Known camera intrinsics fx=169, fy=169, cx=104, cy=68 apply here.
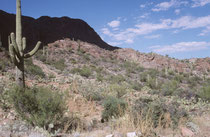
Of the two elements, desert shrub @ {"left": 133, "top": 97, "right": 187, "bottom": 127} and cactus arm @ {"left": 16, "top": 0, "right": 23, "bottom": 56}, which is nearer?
desert shrub @ {"left": 133, "top": 97, "right": 187, "bottom": 127}

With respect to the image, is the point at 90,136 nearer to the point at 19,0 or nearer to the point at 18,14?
the point at 18,14

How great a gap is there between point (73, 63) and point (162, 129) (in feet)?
60.0

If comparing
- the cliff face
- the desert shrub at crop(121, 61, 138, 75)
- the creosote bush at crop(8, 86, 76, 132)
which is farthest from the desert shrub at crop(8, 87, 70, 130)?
the cliff face

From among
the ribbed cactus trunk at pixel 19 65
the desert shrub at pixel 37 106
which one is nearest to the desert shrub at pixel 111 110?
the desert shrub at pixel 37 106

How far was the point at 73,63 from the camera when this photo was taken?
21891mm

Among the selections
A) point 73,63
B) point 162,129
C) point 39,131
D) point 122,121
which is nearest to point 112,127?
point 122,121

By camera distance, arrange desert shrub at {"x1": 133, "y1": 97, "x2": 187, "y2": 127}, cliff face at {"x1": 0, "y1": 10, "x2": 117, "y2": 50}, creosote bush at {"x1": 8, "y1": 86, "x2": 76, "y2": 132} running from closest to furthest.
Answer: creosote bush at {"x1": 8, "y1": 86, "x2": 76, "y2": 132} → desert shrub at {"x1": 133, "y1": 97, "x2": 187, "y2": 127} → cliff face at {"x1": 0, "y1": 10, "x2": 117, "y2": 50}

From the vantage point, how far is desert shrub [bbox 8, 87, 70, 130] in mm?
4129

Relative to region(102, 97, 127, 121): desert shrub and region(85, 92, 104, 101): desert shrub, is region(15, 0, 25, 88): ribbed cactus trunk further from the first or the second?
region(85, 92, 104, 101): desert shrub

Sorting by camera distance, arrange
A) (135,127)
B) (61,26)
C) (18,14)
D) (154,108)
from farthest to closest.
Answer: (61,26)
(18,14)
(154,108)
(135,127)

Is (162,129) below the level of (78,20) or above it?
below

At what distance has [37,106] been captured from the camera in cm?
433

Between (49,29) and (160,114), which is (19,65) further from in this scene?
(49,29)

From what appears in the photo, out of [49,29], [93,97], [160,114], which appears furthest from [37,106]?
[49,29]
